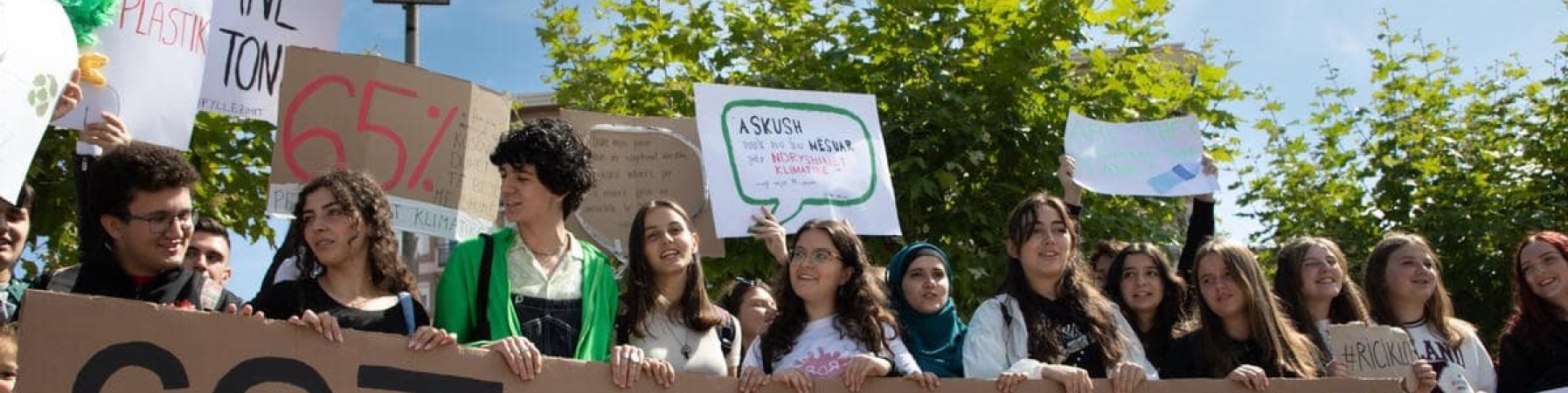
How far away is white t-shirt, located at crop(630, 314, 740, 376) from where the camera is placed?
13.0ft

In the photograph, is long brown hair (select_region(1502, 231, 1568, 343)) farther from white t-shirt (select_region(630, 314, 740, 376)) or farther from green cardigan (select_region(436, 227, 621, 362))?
green cardigan (select_region(436, 227, 621, 362))

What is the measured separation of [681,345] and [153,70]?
202 centimetres

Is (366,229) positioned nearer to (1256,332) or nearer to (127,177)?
(127,177)

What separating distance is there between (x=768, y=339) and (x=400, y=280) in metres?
1.11

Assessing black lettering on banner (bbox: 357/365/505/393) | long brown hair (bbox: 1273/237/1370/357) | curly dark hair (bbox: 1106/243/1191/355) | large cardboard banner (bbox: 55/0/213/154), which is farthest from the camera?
long brown hair (bbox: 1273/237/1370/357)

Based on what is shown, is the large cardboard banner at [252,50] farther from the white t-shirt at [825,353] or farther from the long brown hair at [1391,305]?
the long brown hair at [1391,305]

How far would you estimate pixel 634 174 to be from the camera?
5668mm

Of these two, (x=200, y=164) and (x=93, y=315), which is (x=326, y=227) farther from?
(x=200, y=164)

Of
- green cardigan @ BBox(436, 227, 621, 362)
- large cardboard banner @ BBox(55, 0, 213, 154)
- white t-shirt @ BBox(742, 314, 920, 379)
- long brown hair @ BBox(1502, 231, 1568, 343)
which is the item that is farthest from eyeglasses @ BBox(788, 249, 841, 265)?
long brown hair @ BBox(1502, 231, 1568, 343)

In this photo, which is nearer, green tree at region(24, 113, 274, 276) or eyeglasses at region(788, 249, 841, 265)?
eyeglasses at region(788, 249, 841, 265)

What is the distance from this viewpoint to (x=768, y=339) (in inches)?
167

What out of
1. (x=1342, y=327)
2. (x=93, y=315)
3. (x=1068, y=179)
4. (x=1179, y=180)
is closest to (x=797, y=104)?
(x=1068, y=179)

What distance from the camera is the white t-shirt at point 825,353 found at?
13.3ft

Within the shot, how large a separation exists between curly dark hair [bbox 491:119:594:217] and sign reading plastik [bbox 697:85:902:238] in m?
1.38
